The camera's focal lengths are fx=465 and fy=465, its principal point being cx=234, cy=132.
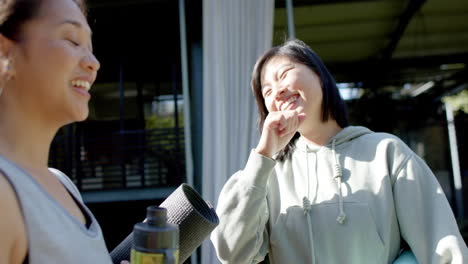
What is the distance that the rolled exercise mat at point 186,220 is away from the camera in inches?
39.8

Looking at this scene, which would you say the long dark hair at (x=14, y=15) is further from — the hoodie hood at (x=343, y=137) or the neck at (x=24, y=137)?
the hoodie hood at (x=343, y=137)

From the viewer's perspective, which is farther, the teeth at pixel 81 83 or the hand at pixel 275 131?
the hand at pixel 275 131

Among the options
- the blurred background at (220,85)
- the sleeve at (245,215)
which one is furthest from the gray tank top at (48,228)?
the blurred background at (220,85)

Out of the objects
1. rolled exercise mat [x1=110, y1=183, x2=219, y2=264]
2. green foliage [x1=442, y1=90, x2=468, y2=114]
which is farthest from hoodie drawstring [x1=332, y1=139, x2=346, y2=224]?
green foliage [x1=442, y1=90, x2=468, y2=114]

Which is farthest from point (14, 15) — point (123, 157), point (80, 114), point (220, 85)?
point (123, 157)

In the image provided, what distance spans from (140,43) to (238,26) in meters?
2.85

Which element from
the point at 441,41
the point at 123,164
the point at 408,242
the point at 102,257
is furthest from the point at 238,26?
the point at 441,41

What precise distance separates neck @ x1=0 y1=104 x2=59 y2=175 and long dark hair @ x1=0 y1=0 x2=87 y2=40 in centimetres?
13

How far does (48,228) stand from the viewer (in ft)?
2.37

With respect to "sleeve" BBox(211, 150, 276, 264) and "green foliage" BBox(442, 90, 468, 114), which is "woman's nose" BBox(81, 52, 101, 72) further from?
"green foliage" BBox(442, 90, 468, 114)

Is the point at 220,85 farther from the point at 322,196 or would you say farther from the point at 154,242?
the point at 154,242

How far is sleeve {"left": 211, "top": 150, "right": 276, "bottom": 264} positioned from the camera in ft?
4.23

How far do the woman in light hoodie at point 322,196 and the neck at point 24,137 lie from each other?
0.60 meters

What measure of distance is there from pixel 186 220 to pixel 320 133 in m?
0.65
